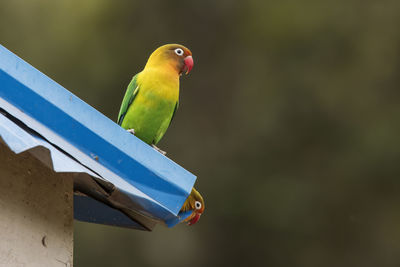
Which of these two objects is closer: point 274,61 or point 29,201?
point 29,201

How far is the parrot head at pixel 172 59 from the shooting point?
4.91 meters

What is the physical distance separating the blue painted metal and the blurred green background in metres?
6.50

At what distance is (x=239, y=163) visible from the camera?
31.6ft

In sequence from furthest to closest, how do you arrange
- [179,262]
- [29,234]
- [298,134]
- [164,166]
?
[298,134], [179,262], [164,166], [29,234]

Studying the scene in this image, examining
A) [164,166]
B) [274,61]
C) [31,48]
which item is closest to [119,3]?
[31,48]

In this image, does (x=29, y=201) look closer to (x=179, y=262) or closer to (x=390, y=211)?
(x=179, y=262)

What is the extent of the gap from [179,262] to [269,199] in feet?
4.72

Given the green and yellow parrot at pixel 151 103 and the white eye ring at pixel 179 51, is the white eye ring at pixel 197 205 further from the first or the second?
the white eye ring at pixel 179 51

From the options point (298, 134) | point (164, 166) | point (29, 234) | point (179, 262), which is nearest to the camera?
point (29, 234)

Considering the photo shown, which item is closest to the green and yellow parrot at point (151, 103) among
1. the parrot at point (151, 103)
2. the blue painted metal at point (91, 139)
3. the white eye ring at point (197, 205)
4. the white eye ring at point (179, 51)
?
the parrot at point (151, 103)

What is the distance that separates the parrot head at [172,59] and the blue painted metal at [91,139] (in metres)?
2.29

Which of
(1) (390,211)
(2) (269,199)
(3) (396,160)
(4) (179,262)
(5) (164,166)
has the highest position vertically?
(5) (164,166)

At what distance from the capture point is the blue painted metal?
2.47m

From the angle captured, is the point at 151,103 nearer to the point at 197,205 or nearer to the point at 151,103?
the point at 151,103
